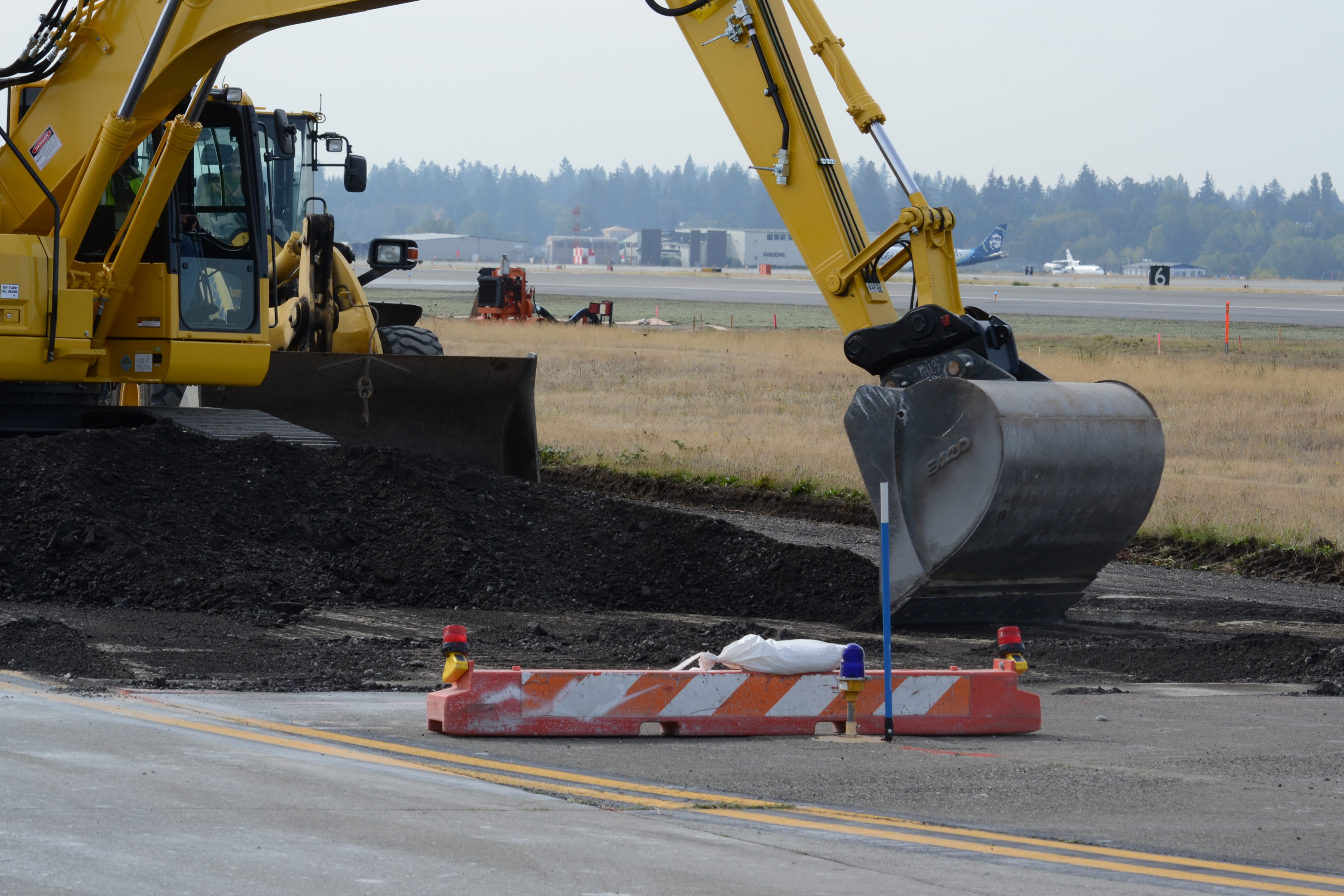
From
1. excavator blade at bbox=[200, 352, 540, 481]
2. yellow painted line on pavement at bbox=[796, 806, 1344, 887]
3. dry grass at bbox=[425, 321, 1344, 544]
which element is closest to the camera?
yellow painted line on pavement at bbox=[796, 806, 1344, 887]

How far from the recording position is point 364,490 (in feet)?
40.8

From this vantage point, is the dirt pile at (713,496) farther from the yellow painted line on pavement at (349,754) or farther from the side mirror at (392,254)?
the yellow painted line on pavement at (349,754)

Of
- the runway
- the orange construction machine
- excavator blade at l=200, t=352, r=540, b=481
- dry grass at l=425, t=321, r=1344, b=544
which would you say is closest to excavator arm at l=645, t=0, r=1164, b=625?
excavator blade at l=200, t=352, r=540, b=481

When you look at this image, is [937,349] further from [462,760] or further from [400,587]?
[462,760]

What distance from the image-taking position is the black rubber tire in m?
17.0

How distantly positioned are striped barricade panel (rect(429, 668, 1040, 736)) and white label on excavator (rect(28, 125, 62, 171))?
6987mm

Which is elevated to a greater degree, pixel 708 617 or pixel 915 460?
pixel 915 460

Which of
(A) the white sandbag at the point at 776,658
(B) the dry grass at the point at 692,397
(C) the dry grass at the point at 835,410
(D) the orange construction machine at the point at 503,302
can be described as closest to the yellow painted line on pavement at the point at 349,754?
(A) the white sandbag at the point at 776,658

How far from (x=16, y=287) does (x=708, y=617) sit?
223 inches

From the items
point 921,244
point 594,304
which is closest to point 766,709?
point 921,244

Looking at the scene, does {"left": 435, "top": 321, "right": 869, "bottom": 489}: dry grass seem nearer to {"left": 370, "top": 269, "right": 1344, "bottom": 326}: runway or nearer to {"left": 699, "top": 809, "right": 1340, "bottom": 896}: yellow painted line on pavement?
{"left": 699, "top": 809, "right": 1340, "bottom": 896}: yellow painted line on pavement

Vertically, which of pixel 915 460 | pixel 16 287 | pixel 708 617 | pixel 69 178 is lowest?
pixel 708 617

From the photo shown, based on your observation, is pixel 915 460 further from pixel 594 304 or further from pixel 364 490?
pixel 594 304

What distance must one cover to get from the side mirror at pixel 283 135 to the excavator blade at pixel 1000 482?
596 cm
